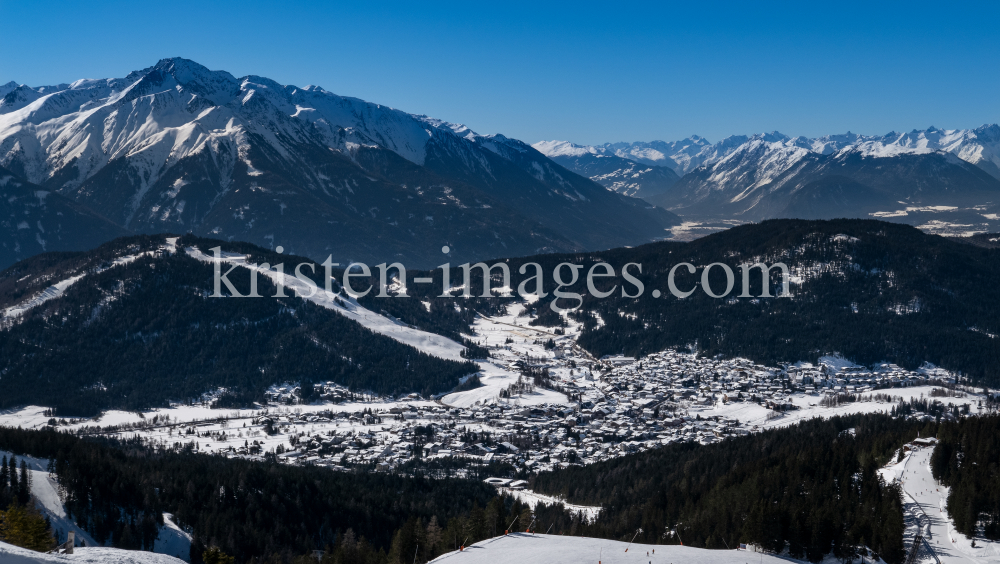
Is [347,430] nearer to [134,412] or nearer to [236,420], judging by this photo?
Result: [236,420]

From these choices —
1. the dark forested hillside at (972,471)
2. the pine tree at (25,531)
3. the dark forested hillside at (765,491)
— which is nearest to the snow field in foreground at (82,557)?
the pine tree at (25,531)

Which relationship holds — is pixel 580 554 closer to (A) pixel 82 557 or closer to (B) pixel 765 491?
(B) pixel 765 491

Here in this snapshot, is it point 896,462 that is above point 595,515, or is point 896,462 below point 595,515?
above

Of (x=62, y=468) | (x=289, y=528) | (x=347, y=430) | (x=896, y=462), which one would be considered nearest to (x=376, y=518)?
(x=289, y=528)

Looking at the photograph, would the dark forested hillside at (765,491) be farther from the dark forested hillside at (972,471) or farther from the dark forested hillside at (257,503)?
the dark forested hillside at (257,503)

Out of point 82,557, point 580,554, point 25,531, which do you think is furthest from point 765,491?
point 25,531

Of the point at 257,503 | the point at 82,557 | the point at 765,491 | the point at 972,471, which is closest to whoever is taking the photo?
the point at 82,557
